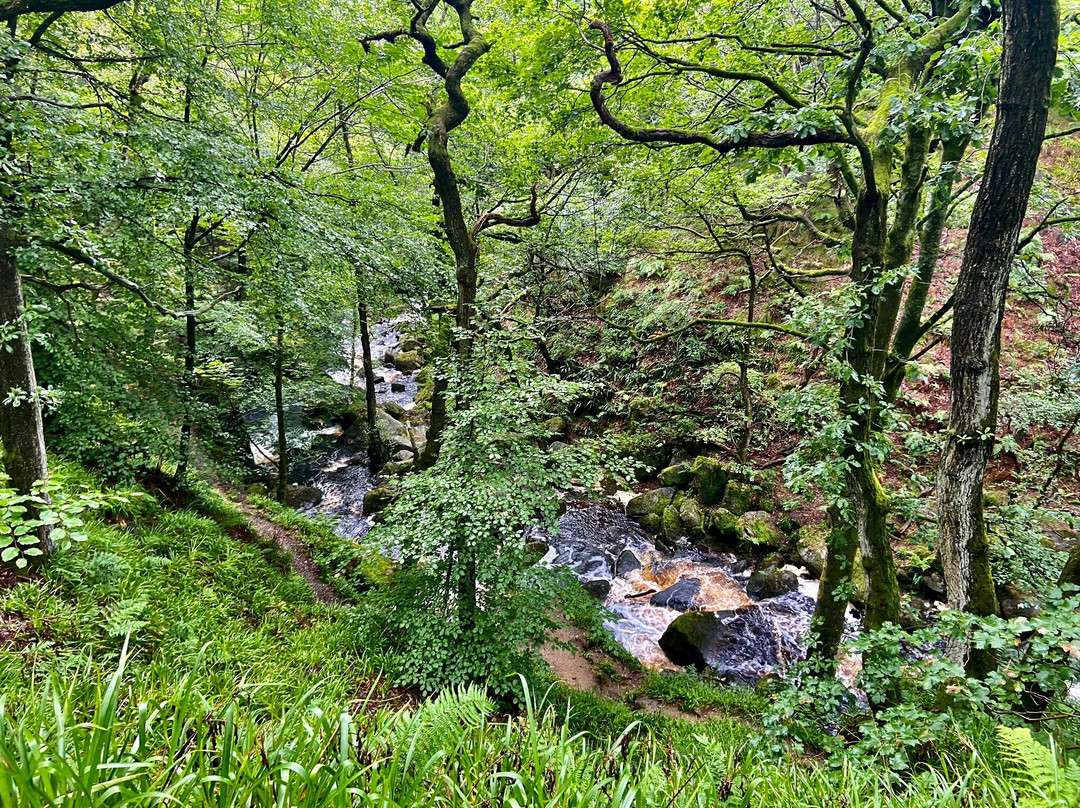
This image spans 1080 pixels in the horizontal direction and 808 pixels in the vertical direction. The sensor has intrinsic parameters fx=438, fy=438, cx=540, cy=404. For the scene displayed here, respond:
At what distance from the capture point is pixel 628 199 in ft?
29.6

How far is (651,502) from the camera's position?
33.5ft

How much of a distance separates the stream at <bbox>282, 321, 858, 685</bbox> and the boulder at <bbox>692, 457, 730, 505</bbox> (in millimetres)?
1180

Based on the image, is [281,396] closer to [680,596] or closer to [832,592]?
[680,596]

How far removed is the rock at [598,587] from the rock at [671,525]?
76.6 inches

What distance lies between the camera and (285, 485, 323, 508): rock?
1055 cm

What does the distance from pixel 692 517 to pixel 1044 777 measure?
27.2 feet

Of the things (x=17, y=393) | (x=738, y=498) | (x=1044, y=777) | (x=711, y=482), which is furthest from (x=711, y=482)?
(x=17, y=393)

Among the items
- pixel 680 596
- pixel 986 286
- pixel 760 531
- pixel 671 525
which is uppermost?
pixel 986 286

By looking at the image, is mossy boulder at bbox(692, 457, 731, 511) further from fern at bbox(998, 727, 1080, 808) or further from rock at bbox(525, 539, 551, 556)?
fern at bbox(998, 727, 1080, 808)

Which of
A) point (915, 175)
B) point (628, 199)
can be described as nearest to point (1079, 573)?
point (915, 175)

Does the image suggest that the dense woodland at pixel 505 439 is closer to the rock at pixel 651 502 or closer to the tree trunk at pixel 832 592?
the tree trunk at pixel 832 592

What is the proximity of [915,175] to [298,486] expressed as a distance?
12.5 meters

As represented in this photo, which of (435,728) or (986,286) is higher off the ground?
(986,286)

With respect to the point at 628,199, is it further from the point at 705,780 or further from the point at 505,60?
the point at 705,780
